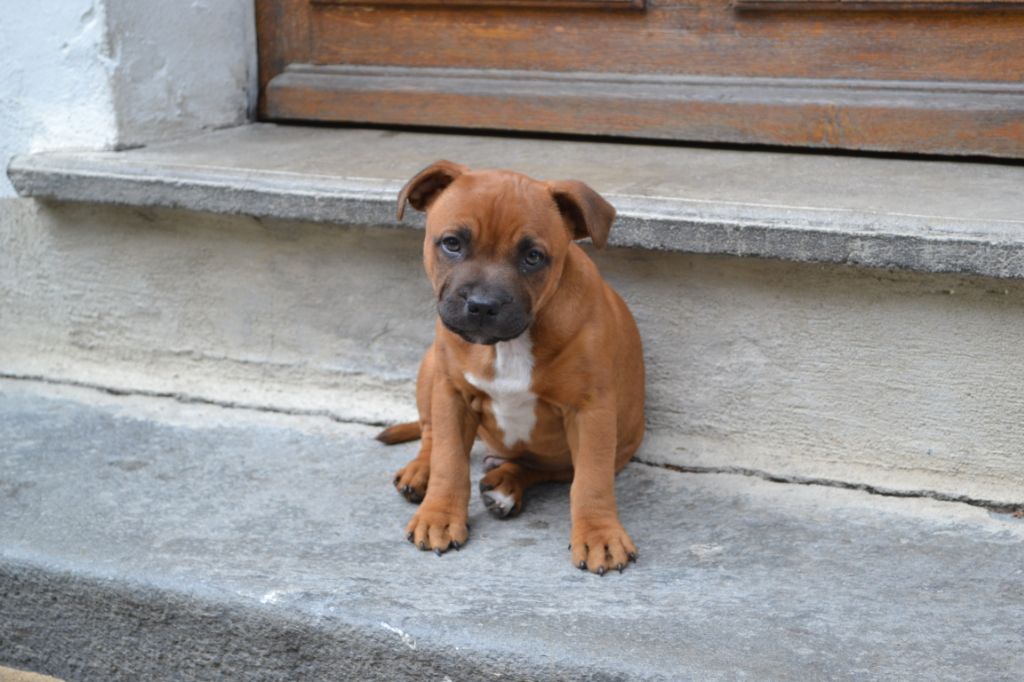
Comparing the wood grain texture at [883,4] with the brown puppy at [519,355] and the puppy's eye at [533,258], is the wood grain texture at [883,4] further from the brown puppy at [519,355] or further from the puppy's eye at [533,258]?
the puppy's eye at [533,258]

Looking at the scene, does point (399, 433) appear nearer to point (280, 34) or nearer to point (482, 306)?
point (482, 306)

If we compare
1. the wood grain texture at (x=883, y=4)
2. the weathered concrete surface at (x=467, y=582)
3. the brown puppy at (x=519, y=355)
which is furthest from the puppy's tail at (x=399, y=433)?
the wood grain texture at (x=883, y=4)

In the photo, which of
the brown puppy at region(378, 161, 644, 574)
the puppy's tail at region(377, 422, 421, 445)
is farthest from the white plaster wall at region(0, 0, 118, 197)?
the brown puppy at region(378, 161, 644, 574)

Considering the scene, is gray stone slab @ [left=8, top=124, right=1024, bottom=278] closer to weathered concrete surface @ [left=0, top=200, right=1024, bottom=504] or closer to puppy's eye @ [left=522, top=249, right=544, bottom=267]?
weathered concrete surface @ [left=0, top=200, right=1024, bottom=504]

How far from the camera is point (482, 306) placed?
2.45 m

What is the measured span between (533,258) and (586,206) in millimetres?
158

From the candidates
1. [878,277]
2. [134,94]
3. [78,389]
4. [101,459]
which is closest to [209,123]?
[134,94]

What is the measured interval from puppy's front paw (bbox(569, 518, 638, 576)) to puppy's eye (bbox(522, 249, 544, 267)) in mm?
568

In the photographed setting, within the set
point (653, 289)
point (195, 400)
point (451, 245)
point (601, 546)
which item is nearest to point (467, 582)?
point (601, 546)

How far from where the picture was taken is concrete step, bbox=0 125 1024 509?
2881 millimetres

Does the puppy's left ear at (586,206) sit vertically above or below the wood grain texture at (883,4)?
below

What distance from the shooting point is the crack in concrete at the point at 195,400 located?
3.52 metres

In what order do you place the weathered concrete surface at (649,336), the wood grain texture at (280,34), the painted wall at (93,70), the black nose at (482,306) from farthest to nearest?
→ 1. the wood grain texture at (280,34)
2. the painted wall at (93,70)
3. the weathered concrete surface at (649,336)
4. the black nose at (482,306)

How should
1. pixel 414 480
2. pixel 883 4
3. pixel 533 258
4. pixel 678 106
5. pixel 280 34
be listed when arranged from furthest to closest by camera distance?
pixel 280 34 < pixel 678 106 < pixel 883 4 < pixel 414 480 < pixel 533 258
